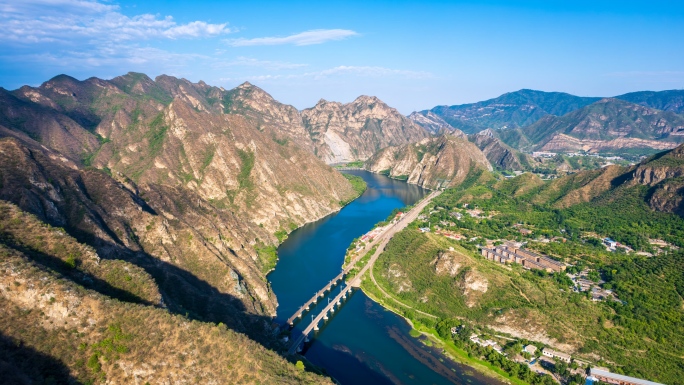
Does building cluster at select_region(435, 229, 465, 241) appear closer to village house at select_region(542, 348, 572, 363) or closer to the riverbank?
the riverbank

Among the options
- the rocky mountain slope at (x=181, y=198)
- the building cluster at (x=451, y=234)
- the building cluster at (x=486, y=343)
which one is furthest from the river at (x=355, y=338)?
the building cluster at (x=451, y=234)

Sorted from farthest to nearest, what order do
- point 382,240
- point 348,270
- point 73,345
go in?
1. point 382,240
2. point 348,270
3. point 73,345

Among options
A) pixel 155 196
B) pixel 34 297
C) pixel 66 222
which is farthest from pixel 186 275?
pixel 34 297

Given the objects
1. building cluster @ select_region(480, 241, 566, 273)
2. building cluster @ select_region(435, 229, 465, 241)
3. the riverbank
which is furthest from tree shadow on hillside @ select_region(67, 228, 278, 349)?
building cluster @ select_region(435, 229, 465, 241)

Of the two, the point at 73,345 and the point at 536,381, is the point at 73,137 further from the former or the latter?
the point at 536,381

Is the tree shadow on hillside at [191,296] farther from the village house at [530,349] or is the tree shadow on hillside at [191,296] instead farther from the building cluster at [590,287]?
the building cluster at [590,287]

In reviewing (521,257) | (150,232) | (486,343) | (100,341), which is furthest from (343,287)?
(100,341)

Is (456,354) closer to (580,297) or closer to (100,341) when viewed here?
(580,297)
